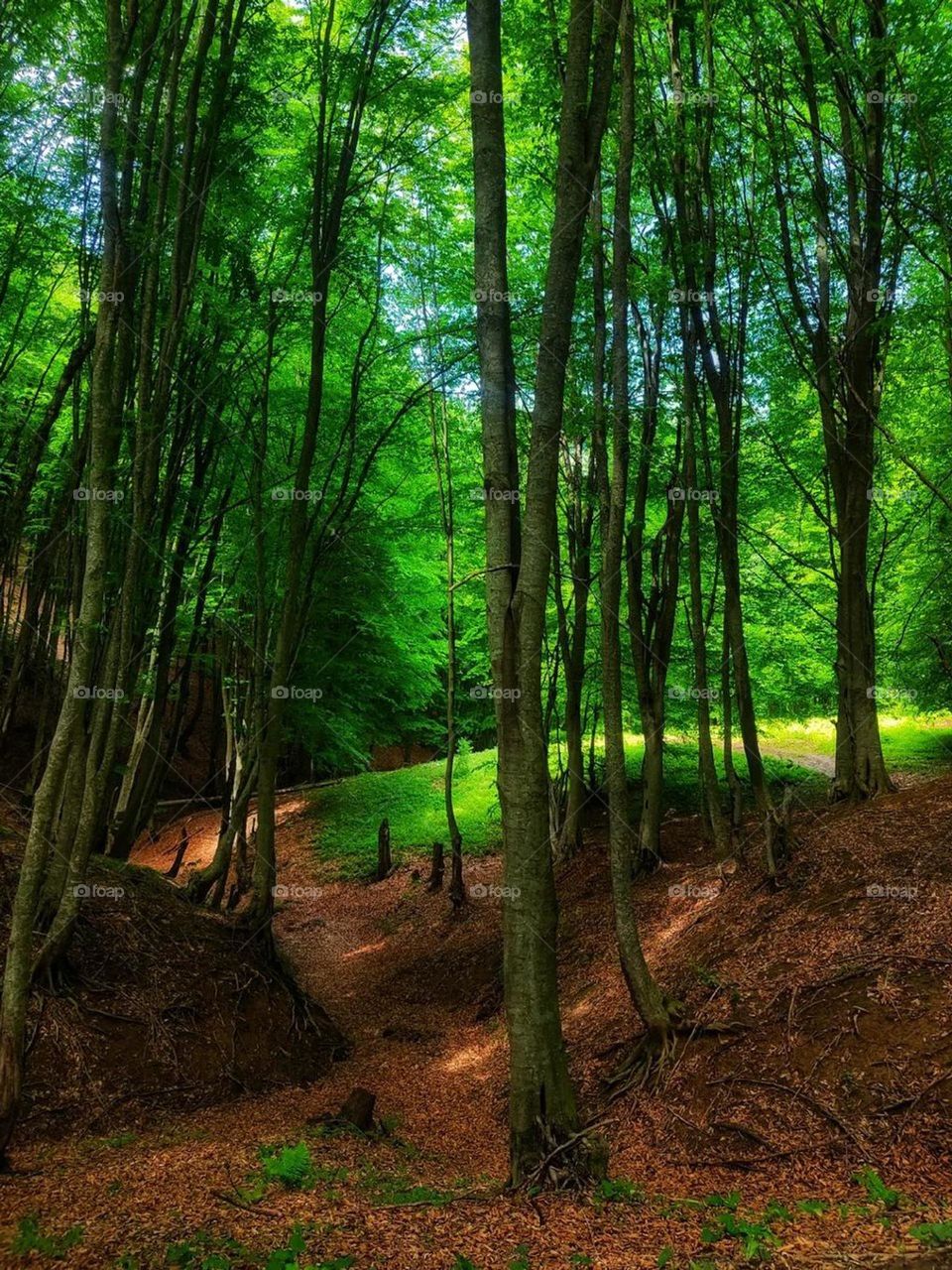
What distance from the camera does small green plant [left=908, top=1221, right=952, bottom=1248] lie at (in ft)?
10.3

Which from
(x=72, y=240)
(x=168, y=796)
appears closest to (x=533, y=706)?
(x=72, y=240)

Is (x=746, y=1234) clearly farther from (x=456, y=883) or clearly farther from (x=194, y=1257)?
(x=456, y=883)

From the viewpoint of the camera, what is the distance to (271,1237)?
10.9ft

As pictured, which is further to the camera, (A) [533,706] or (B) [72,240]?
(B) [72,240]

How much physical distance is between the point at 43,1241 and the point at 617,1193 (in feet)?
8.86

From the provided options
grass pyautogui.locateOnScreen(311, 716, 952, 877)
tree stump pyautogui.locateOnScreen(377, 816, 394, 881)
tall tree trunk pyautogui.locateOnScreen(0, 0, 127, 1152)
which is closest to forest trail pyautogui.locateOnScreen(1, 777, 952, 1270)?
tall tree trunk pyautogui.locateOnScreen(0, 0, 127, 1152)

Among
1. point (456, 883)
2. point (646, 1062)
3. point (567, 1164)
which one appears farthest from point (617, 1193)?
point (456, 883)

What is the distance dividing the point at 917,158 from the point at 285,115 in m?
6.59

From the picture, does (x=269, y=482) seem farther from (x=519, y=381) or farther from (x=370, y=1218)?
(x=370, y=1218)

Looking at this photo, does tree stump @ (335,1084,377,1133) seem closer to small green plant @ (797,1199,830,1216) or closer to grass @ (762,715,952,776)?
small green plant @ (797,1199,830,1216)

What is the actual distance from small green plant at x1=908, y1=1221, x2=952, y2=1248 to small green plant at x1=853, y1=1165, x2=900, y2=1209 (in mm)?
304

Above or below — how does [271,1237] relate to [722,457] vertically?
below

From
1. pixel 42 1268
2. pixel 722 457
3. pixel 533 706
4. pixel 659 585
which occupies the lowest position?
pixel 42 1268

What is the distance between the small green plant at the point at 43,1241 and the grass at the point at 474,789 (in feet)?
33.4
